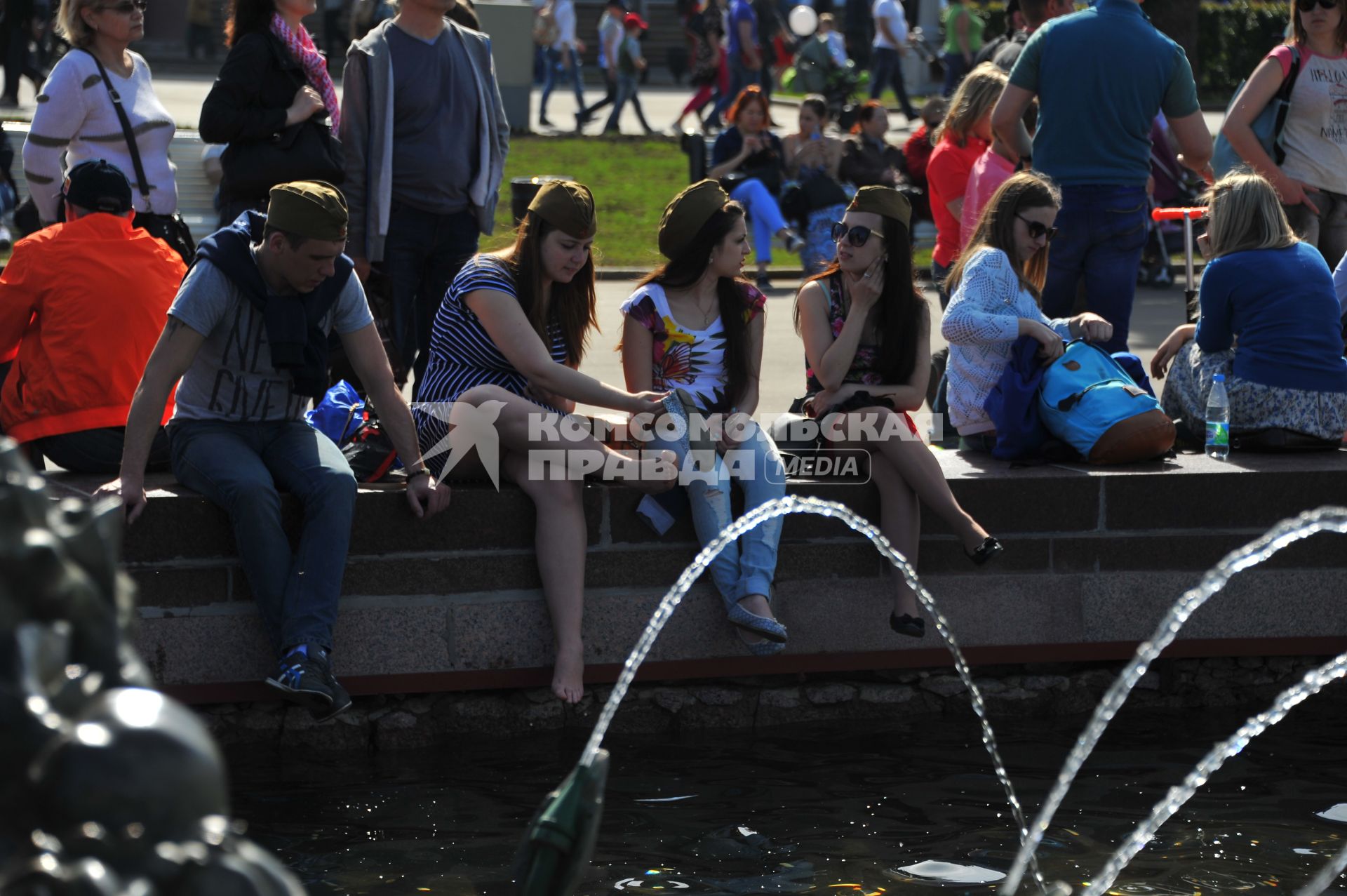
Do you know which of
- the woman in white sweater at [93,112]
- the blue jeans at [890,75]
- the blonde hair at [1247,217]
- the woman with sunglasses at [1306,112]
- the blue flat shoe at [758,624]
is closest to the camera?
the blue flat shoe at [758,624]

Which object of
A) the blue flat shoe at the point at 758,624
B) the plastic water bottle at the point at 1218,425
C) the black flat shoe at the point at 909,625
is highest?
the plastic water bottle at the point at 1218,425

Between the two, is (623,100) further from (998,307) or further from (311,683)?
(311,683)

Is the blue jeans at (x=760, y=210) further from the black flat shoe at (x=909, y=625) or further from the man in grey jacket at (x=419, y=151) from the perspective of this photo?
the black flat shoe at (x=909, y=625)

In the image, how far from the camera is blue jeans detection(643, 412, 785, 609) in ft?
18.1

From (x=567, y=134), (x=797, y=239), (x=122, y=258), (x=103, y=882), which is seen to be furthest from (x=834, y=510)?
(x=567, y=134)

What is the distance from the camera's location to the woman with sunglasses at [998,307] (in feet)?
20.1

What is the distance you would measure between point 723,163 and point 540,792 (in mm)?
9419

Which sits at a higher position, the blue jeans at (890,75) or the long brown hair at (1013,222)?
the blue jeans at (890,75)

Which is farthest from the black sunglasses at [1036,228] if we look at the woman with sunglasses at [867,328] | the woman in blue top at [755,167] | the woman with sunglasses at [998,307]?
the woman in blue top at [755,167]

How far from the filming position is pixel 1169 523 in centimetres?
594

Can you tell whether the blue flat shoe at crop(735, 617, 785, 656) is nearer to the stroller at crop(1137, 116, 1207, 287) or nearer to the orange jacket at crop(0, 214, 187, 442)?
the orange jacket at crop(0, 214, 187, 442)

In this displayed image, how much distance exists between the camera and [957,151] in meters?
8.03

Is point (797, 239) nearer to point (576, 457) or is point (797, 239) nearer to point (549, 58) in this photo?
point (576, 457)

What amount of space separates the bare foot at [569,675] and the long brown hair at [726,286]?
40.7 inches
